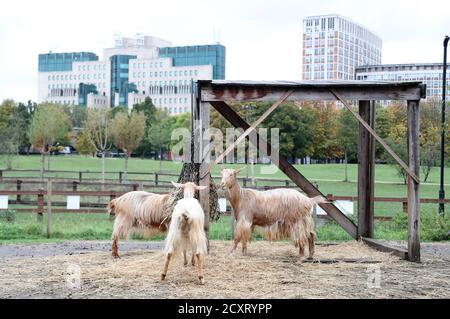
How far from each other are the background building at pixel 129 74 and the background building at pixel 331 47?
857 inches

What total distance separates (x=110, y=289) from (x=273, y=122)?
3741cm

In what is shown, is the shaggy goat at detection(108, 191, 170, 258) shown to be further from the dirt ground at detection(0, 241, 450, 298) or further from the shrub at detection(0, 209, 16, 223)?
the shrub at detection(0, 209, 16, 223)

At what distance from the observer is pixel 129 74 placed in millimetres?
166125

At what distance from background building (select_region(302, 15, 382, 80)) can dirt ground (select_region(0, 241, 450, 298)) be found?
145 meters

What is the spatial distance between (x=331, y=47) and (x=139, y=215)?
494 feet

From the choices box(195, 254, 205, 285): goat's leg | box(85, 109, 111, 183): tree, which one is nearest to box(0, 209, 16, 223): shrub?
box(195, 254, 205, 285): goat's leg

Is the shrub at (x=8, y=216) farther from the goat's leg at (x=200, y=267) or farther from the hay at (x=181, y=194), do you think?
the goat's leg at (x=200, y=267)

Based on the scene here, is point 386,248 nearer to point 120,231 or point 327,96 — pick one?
point 327,96

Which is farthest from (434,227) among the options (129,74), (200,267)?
(129,74)

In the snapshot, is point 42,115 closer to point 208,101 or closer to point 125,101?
point 208,101

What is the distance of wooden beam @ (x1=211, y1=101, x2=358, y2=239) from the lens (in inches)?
526

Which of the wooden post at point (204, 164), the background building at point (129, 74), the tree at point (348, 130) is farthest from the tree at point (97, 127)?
the background building at point (129, 74)

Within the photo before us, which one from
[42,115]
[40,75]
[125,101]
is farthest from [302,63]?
[42,115]
